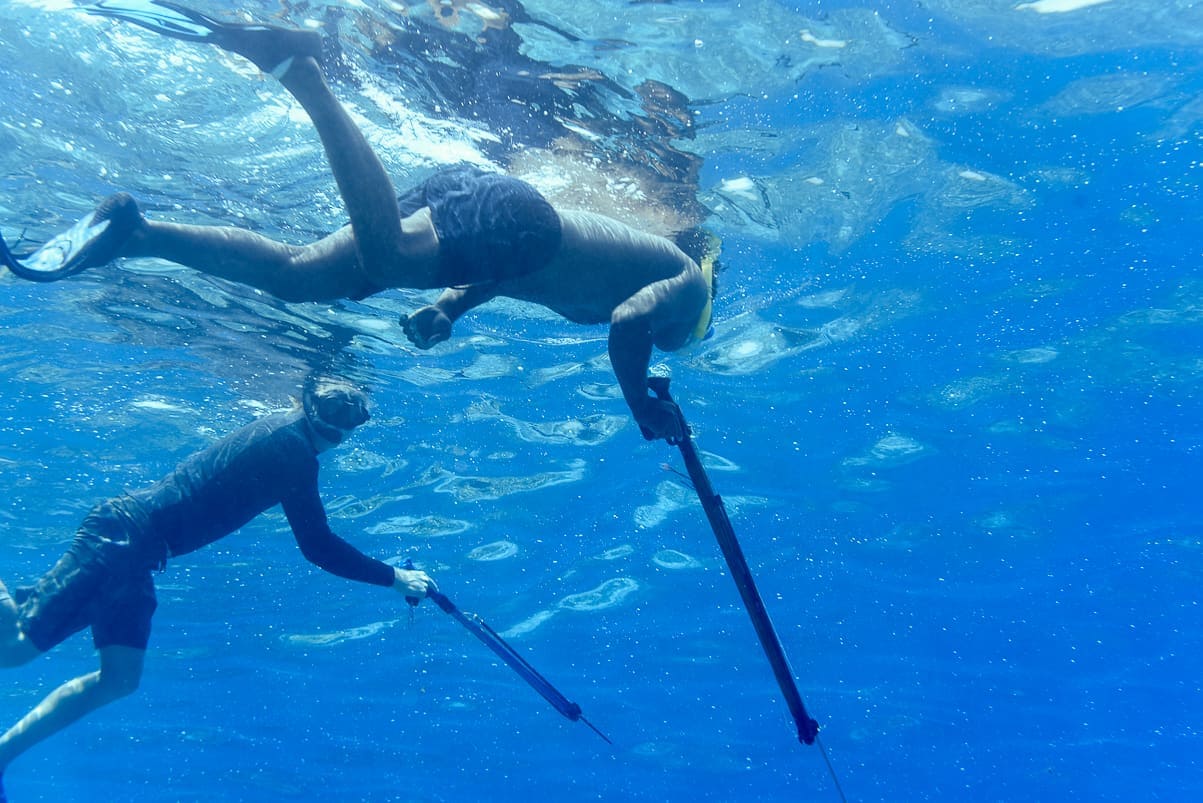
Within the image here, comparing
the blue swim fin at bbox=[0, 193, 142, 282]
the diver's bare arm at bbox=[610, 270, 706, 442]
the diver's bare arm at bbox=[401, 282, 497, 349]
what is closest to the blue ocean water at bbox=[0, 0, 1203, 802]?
the blue swim fin at bbox=[0, 193, 142, 282]

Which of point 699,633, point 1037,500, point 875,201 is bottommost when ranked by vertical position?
point 699,633

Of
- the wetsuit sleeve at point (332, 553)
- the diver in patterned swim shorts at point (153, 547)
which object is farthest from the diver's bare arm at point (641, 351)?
the wetsuit sleeve at point (332, 553)

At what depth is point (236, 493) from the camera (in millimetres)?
6957

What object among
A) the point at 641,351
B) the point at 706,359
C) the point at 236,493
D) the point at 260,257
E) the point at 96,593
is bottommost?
the point at 96,593

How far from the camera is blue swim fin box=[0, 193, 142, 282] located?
3615mm

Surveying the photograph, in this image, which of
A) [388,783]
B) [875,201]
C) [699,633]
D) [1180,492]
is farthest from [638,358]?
[388,783]

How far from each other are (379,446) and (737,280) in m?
7.73

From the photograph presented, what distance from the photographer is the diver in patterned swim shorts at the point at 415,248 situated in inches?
143

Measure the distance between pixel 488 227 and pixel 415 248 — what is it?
17.5 inches

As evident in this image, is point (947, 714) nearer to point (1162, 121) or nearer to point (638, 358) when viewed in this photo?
point (1162, 121)

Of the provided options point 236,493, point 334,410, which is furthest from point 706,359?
point 236,493

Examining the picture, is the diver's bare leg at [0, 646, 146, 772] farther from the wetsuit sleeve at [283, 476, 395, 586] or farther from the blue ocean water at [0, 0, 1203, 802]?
the blue ocean water at [0, 0, 1203, 802]

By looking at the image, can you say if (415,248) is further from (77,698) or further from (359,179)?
(77,698)

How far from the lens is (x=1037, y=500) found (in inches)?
640
